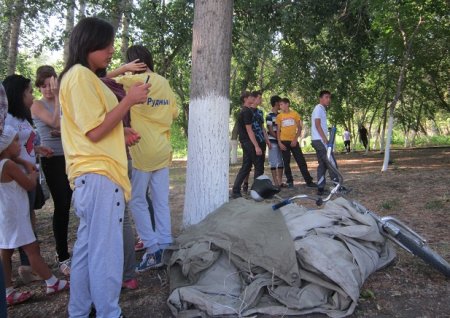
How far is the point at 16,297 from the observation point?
3.17 m

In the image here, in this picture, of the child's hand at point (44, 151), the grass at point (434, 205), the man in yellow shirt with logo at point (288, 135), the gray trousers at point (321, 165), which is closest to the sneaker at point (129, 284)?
the child's hand at point (44, 151)

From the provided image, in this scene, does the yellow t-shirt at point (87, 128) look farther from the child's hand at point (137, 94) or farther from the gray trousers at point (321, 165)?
the gray trousers at point (321, 165)

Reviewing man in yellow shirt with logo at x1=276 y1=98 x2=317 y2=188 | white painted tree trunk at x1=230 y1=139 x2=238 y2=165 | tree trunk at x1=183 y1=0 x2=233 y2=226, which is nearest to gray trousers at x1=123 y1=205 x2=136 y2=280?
tree trunk at x1=183 y1=0 x2=233 y2=226

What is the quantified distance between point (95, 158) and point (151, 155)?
121 centimetres

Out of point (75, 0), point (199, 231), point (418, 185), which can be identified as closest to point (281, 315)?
point (199, 231)

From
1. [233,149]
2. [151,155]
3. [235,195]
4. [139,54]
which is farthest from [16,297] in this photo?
[233,149]

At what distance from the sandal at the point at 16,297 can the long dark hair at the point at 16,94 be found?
1.39 meters

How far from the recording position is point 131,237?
3178 mm

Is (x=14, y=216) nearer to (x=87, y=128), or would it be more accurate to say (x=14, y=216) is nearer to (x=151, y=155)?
(x=151, y=155)

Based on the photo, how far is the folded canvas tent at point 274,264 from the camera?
277 cm

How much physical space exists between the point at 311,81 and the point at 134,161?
9.82 meters

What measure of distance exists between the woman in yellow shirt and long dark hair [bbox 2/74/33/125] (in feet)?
4.09

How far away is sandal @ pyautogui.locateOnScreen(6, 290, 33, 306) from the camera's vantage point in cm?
316

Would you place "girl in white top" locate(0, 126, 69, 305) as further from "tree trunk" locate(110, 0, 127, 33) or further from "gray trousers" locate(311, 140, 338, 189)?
"tree trunk" locate(110, 0, 127, 33)
